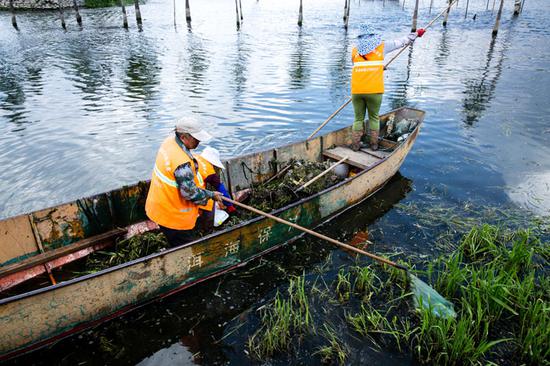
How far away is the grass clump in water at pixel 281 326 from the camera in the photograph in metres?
4.44

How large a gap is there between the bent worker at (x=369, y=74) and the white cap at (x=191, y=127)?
4.62 meters

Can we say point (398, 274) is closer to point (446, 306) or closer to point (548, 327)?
point (446, 306)

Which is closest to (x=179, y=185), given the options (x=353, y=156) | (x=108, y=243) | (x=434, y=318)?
(x=108, y=243)

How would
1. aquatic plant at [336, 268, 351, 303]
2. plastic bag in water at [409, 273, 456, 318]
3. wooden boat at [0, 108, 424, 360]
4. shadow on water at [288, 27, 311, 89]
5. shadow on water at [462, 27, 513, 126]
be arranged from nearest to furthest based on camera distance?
wooden boat at [0, 108, 424, 360], plastic bag in water at [409, 273, 456, 318], aquatic plant at [336, 268, 351, 303], shadow on water at [462, 27, 513, 126], shadow on water at [288, 27, 311, 89]

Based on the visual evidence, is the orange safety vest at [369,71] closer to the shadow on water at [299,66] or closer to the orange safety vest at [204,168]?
the orange safety vest at [204,168]

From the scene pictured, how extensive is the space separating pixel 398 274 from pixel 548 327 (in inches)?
75.4

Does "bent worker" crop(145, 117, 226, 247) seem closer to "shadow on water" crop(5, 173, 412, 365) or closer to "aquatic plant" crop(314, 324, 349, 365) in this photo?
"shadow on water" crop(5, 173, 412, 365)

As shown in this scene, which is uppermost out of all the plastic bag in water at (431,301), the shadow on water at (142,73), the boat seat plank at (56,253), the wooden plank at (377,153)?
the shadow on water at (142,73)

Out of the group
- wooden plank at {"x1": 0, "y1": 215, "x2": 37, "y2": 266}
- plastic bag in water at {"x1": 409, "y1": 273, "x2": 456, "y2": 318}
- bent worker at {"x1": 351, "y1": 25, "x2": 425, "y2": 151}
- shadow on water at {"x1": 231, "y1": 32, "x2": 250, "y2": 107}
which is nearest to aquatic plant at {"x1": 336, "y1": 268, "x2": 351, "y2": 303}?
Answer: plastic bag in water at {"x1": 409, "y1": 273, "x2": 456, "y2": 318}

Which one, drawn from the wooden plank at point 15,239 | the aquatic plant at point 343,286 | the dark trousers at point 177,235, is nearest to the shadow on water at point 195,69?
the wooden plank at point 15,239

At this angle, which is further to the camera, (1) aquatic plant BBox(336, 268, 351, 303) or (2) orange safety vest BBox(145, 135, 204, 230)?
(1) aquatic plant BBox(336, 268, 351, 303)

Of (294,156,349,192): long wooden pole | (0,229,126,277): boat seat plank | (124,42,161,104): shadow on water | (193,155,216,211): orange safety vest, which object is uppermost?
(193,155,216,211): orange safety vest

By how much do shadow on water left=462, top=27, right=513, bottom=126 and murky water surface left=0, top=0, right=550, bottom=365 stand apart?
0.33 ft

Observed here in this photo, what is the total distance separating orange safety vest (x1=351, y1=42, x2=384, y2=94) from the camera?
7641mm
